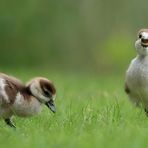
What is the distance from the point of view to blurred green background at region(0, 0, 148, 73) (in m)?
19.0

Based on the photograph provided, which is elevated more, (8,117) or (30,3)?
(30,3)

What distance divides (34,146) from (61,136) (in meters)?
0.40

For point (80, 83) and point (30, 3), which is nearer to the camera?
point (80, 83)

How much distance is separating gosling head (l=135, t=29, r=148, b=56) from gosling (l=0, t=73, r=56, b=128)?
1188 millimetres

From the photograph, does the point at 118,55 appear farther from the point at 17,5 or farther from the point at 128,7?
the point at 17,5

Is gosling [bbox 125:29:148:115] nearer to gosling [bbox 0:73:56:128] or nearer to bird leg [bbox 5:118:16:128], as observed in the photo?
gosling [bbox 0:73:56:128]

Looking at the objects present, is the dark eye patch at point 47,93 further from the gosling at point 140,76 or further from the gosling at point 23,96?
the gosling at point 140,76

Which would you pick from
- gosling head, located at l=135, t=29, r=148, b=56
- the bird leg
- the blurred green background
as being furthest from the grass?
the blurred green background

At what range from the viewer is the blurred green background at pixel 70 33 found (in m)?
19.0

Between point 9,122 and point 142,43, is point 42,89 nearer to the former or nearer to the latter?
point 9,122

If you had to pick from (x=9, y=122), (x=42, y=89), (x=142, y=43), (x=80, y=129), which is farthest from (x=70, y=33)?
(x=80, y=129)

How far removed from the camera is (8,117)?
6.09 meters

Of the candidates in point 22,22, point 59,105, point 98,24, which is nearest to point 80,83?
point 59,105

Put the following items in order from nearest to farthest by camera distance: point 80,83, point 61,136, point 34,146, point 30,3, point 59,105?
point 34,146
point 61,136
point 59,105
point 80,83
point 30,3
